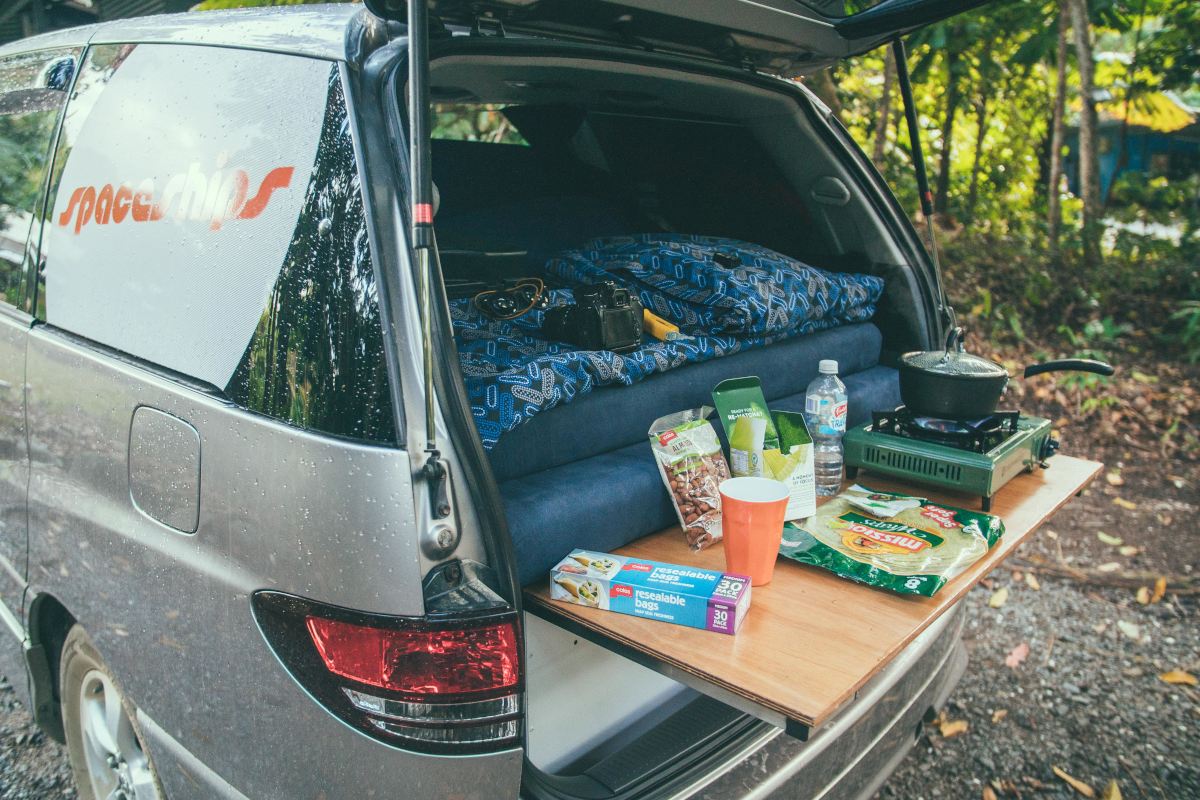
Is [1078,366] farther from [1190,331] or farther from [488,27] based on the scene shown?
[1190,331]

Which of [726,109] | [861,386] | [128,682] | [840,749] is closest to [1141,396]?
[861,386]

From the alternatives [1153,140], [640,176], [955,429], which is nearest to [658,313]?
[955,429]

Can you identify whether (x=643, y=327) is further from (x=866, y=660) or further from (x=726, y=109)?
(x=866, y=660)

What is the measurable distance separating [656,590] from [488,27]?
1032 millimetres

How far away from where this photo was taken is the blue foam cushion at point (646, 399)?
1.71 metres

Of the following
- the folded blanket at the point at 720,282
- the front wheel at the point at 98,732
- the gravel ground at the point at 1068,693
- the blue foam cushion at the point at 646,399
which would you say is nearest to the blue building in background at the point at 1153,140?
the gravel ground at the point at 1068,693

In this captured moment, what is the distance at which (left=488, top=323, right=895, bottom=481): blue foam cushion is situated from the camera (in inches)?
67.3

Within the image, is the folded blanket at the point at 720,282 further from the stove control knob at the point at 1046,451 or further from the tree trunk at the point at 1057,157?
the tree trunk at the point at 1057,157

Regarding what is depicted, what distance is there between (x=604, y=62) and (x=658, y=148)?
1282mm

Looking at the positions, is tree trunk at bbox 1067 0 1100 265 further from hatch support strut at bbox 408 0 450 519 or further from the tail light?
the tail light

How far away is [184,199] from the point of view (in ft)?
4.95

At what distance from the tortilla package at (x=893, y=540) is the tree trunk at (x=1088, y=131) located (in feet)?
18.5

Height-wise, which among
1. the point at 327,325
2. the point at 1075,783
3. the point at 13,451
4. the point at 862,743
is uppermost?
the point at 327,325

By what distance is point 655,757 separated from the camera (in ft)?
4.93
